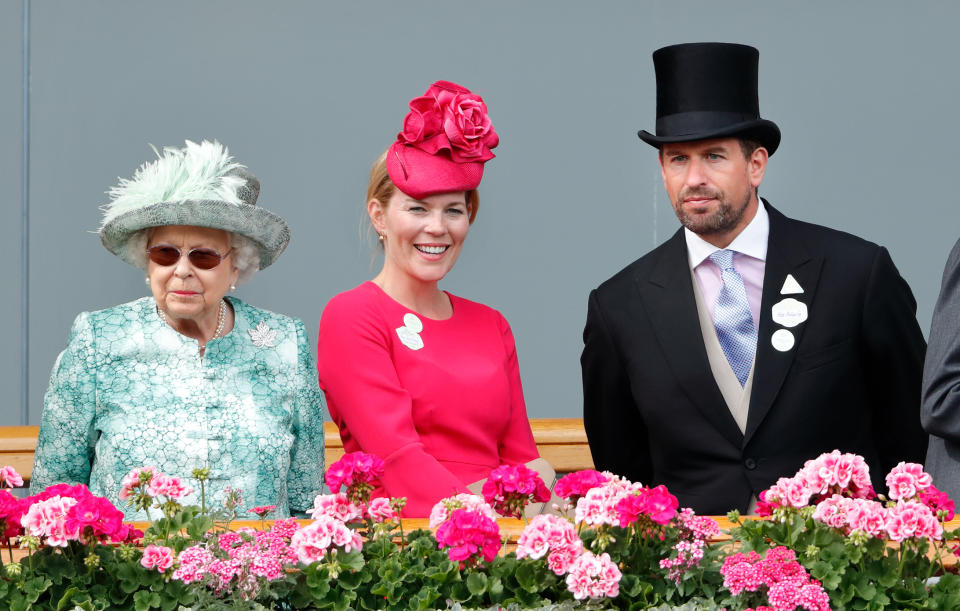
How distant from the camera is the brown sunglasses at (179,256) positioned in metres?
3.06

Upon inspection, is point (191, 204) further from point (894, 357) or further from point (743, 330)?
point (894, 357)

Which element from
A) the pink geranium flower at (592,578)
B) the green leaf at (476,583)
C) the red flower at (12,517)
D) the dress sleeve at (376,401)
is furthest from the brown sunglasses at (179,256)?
the pink geranium flower at (592,578)

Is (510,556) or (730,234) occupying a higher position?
(730,234)

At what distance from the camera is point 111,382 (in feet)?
10.0

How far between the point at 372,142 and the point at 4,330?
156 cm

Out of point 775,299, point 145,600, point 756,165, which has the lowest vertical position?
point 145,600

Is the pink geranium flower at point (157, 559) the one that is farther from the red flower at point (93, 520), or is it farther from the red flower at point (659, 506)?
the red flower at point (659, 506)

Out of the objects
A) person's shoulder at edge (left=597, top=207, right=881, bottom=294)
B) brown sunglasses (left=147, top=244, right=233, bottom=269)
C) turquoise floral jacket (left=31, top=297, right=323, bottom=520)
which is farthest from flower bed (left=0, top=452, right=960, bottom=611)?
person's shoulder at edge (left=597, top=207, right=881, bottom=294)

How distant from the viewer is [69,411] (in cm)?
305

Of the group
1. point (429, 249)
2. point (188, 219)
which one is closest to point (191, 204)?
point (188, 219)

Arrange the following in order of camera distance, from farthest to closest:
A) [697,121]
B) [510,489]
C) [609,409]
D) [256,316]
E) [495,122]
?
[495,122], [609,409], [697,121], [256,316], [510,489]

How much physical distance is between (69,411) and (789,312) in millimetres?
1760

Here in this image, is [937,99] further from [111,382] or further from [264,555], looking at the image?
[264,555]

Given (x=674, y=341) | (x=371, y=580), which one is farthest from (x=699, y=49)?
(x=371, y=580)
